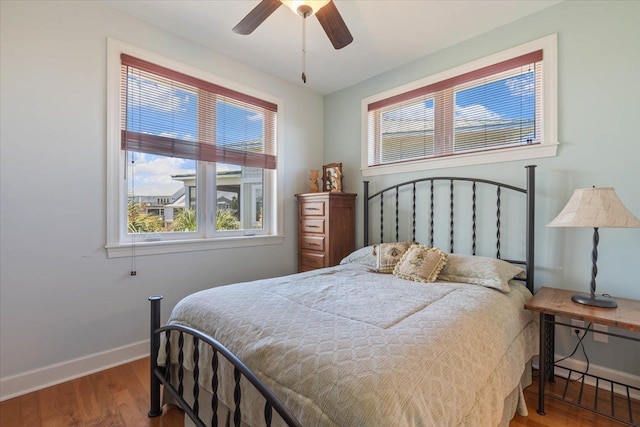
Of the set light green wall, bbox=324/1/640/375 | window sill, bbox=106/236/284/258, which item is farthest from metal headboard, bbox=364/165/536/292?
window sill, bbox=106/236/284/258

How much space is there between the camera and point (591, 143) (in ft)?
6.63

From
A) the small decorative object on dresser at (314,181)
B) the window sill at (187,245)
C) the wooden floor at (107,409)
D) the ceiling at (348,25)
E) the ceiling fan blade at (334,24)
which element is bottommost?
the wooden floor at (107,409)

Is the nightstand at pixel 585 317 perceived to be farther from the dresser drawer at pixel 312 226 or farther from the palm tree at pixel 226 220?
the palm tree at pixel 226 220

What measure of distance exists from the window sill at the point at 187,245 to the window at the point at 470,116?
140 cm

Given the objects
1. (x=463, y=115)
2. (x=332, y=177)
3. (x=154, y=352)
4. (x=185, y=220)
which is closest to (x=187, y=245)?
(x=185, y=220)

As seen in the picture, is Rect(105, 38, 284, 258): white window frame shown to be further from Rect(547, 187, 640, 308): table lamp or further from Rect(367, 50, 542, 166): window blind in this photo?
Rect(547, 187, 640, 308): table lamp

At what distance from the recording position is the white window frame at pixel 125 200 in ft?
7.27

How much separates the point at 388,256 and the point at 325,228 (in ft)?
2.86

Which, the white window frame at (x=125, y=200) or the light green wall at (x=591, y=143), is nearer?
the light green wall at (x=591, y=143)

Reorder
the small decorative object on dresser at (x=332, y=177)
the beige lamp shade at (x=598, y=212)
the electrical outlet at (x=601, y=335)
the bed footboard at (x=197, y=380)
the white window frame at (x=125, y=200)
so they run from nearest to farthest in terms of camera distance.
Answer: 1. the bed footboard at (x=197, y=380)
2. the beige lamp shade at (x=598, y=212)
3. the electrical outlet at (x=601, y=335)
4. the white window frame at (x=125, y=200)
5. the small decorative object on dresser at (x=332, y=177)

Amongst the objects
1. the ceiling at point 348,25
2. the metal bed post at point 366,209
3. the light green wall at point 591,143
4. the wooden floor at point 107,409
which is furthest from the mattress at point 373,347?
the ceiling at point 348,25

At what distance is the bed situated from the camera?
90cm

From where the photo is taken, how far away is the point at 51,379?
6.48 feet

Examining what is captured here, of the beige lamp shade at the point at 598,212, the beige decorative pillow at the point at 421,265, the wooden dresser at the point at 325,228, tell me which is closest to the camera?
the beige lamp shade at the point at 598,212
